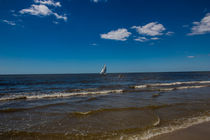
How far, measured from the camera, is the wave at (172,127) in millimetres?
4918

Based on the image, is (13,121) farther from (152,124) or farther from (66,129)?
(152,124)

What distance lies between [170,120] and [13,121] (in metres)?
9.17

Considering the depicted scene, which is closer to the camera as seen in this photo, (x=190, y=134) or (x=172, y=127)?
(x=190, y=134)

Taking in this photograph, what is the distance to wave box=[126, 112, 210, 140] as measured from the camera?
492 centimetres

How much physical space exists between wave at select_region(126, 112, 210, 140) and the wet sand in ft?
0.75

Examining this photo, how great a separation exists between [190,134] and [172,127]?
30.5 inches

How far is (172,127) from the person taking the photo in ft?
18.9

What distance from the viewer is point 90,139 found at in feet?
15.9

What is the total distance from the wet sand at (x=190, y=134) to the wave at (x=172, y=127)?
0.23 m

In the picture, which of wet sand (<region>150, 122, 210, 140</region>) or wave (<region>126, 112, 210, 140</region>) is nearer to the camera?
wet sand (<region>150, 122, 210, 140</region>)

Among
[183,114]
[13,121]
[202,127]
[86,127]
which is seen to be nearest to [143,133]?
[86,127]

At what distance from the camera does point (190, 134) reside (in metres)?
5.09

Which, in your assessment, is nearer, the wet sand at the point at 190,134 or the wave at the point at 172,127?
the wet sand at the point at 190,134

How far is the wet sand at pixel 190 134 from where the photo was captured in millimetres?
4793
